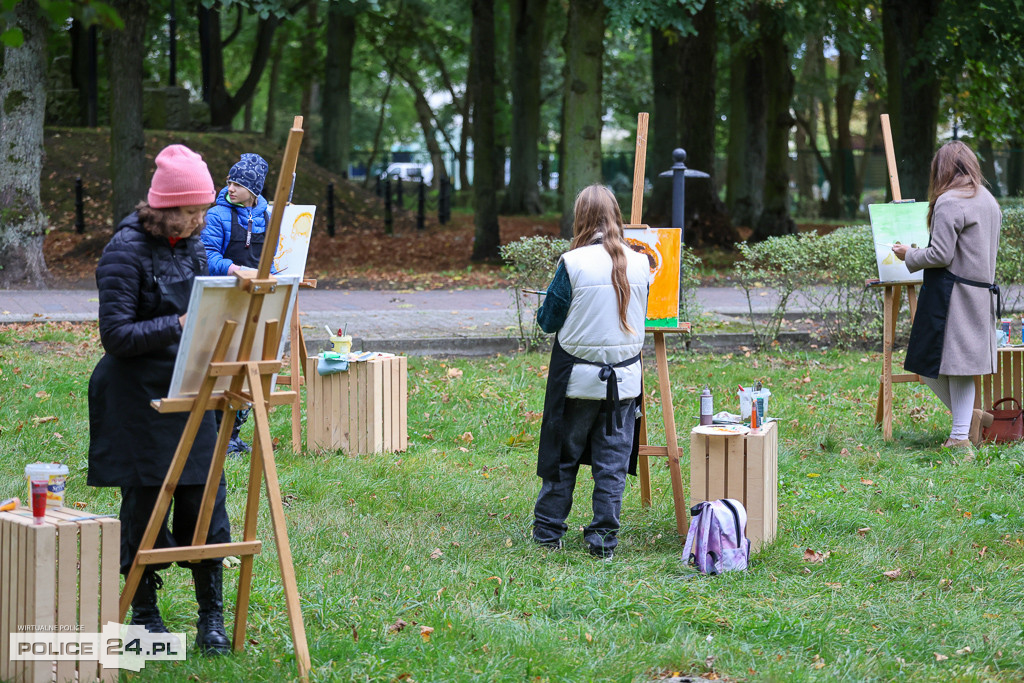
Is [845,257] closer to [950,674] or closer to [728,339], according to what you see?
[728,339]

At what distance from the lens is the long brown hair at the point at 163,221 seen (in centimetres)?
388

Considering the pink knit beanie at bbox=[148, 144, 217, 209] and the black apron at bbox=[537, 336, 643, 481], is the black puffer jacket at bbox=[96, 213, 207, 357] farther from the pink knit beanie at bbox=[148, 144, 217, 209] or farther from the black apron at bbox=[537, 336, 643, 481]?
the black apron at bbox=[537, 336, 643, 481]

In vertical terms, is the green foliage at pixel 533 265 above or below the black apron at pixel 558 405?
above

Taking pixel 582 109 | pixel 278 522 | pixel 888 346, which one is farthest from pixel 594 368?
pixel 582 109

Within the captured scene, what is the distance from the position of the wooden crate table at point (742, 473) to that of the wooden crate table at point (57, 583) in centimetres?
291

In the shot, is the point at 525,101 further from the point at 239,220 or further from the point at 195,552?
the point at 195,552

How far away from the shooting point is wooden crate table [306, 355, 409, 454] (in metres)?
7.29

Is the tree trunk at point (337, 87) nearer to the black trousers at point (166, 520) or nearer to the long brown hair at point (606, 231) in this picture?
the long brown hair at point (606, 231)

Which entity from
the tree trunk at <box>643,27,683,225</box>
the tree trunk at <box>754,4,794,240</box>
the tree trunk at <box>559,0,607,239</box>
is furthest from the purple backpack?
the tree trunk at <box>754,4,794,240</box>

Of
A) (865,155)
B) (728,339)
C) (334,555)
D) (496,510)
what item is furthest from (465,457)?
(865,155)

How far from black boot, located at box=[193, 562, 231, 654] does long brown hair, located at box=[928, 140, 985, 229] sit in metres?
5.16

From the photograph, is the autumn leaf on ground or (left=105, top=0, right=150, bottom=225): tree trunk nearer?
the autumn leaf on ground

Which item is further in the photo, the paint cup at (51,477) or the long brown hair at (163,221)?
the long brown hair at (163,221)

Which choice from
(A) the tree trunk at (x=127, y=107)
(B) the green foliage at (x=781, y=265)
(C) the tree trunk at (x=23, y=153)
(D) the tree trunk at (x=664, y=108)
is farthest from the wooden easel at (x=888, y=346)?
(D) the tree trunk at (x=664, y=108)
